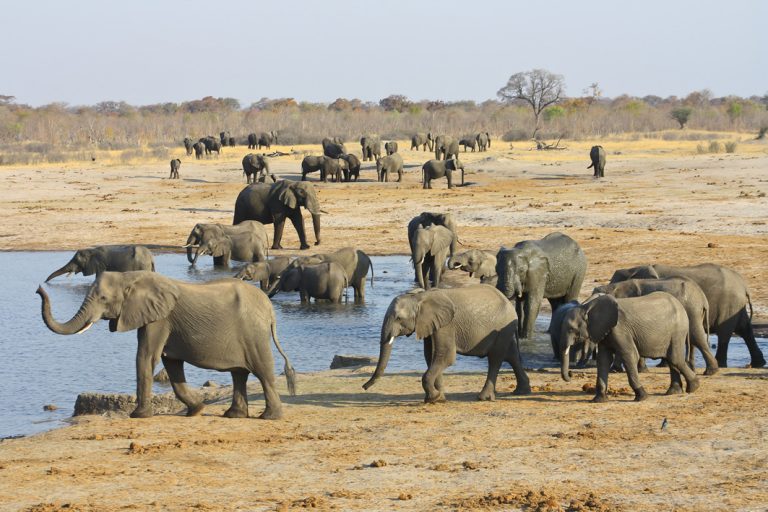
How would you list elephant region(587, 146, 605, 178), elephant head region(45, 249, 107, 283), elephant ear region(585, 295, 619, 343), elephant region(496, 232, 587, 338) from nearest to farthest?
elephant ear region(585, 295, 619, 343)
elephant region(496, 232, 587, 338)
elephant head region(45, 249, 107, 283)
elephant region(587, 146, 605, 178)

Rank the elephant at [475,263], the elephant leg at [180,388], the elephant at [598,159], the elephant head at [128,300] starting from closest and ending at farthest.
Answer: the elephant head at [128,300] < the elephant leg at [180,388] < the elephant at [475,263] < the elephant at [598,159]

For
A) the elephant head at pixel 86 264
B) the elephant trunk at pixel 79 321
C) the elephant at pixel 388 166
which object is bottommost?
the elephant head at pixel 86 264

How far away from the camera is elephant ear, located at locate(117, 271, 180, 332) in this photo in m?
9.82

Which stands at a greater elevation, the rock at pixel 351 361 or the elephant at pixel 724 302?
the elephant at pixel 724 302

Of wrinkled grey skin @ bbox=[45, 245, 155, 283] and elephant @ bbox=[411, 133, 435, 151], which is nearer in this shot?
wrinkled grey skin @ bbox=[45, 245, 155, 283]

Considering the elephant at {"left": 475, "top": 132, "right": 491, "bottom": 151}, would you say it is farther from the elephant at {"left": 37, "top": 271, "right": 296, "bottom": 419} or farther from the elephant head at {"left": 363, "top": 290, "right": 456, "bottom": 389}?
the elephant at {"left": 37, "top": 271, "right": 296, "bottom": 419}

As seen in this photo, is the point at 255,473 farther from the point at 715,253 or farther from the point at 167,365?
the point at 715,253

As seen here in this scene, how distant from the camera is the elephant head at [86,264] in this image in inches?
853

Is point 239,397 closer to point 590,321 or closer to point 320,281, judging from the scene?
point 590,321

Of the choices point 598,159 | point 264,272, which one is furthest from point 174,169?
point 264,272

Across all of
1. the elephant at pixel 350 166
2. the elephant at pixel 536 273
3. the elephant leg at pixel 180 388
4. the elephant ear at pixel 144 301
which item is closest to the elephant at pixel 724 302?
the elephant at pixel 536 273

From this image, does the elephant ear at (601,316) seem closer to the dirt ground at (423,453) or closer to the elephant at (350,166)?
the dirt ground at (423,453)

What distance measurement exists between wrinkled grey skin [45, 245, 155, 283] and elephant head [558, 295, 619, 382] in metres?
11.4

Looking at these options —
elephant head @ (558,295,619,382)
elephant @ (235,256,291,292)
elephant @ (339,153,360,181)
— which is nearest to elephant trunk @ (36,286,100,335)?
elephant head @ (558,295,619,382)
